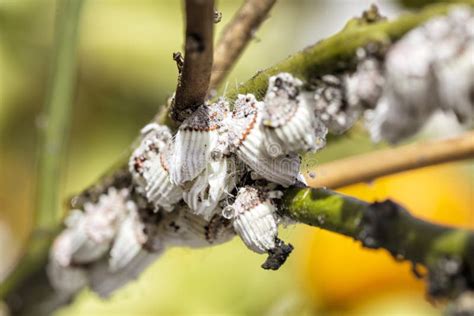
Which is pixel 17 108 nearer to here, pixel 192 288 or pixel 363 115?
pixel 192 288

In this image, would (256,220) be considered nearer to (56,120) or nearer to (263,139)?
(263,139)

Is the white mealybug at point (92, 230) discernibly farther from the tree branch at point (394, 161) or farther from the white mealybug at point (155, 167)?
the tree branch at point (394, 161)

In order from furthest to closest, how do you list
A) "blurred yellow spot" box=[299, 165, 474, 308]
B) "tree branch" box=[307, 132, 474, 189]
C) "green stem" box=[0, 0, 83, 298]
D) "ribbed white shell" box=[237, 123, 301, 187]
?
"blurred yellow spot" box=[299, 165, 474, 308], "green stem" box=[0, 0, 83, 298], "tree branch" box=[307, 132, 474, 189], "ribbed white shell" box=[237, 123, 301, 187]

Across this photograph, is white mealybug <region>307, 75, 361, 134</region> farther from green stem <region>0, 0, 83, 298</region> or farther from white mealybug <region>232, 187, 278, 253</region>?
green stem <region>0, 0, 83, 298</region>

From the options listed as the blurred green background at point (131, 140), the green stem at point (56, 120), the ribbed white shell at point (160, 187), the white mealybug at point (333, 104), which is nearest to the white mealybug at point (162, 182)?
the ribbed white shell at point (160, 187)

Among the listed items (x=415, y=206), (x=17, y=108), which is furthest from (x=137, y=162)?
(x=17, y=108)

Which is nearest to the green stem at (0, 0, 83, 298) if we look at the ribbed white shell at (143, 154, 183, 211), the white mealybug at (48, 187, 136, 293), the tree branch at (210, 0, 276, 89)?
the white mealybug at (48, 187, 136, 293)

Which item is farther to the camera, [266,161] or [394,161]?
[394,161]

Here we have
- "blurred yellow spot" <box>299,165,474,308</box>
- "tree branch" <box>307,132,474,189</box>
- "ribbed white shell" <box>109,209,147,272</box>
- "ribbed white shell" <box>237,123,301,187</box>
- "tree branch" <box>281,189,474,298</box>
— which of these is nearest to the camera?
"tree branch" <box>281,189,474,298</box>

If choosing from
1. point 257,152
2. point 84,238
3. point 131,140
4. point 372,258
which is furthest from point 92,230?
point 131,140
